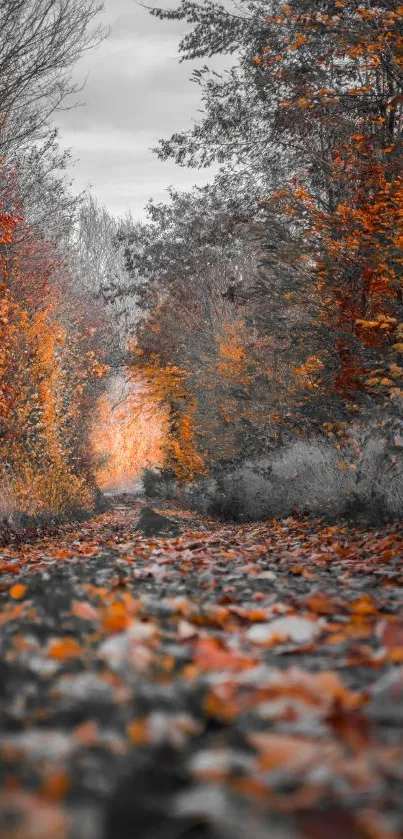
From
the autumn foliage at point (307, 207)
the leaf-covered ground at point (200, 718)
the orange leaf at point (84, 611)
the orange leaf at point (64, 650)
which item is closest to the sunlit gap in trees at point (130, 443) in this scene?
the autumn foliage at point (307, 207)

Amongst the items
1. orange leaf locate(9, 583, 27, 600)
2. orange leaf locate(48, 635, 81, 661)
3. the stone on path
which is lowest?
the stone on path

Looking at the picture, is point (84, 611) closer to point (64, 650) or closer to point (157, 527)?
point (64, 650)

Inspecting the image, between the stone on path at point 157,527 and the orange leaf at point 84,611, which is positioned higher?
the orange leaf at point 84,611

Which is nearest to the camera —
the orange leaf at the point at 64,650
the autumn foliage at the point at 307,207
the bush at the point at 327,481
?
the orange leaf at the point at 64,650

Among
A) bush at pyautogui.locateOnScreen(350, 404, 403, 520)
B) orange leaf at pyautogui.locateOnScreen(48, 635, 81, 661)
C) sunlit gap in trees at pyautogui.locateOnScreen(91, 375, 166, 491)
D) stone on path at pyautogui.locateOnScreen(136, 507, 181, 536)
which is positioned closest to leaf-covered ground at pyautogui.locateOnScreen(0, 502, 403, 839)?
orange leaf at pyautogui.locateOnScreen(48, 635, 81, 661)

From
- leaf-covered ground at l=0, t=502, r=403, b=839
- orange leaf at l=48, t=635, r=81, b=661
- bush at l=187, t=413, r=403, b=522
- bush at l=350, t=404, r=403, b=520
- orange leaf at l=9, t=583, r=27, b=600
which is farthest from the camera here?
bush at l=187, t=413, r=403, b=522

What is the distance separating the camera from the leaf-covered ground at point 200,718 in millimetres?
1694

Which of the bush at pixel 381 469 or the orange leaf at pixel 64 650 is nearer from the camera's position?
the orange leaf at pixel 64 650

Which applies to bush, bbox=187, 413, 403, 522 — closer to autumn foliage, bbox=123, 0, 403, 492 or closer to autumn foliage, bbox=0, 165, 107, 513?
autumn foliage, bbox=123, 0, 403, 492

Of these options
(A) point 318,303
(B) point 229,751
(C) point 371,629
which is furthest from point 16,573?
A: (A) point 318,303

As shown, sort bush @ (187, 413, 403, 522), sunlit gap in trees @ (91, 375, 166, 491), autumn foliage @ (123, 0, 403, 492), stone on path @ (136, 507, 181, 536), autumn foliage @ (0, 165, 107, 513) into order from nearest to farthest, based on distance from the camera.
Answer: bush @ (187, 413, 403, 522)
autumn foliage @ (123, 0, 403, 492)
stone on path @ (136, 507, 181, 536)
autumn foliage @ (0, 165, 107, 513)
sunlit gap in trees @ (91, 375, 166, 491)

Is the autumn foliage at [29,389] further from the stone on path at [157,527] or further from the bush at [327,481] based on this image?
the bush at [327,481]

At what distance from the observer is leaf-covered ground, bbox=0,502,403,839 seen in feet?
5.56

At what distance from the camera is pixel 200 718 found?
2.35 metres
